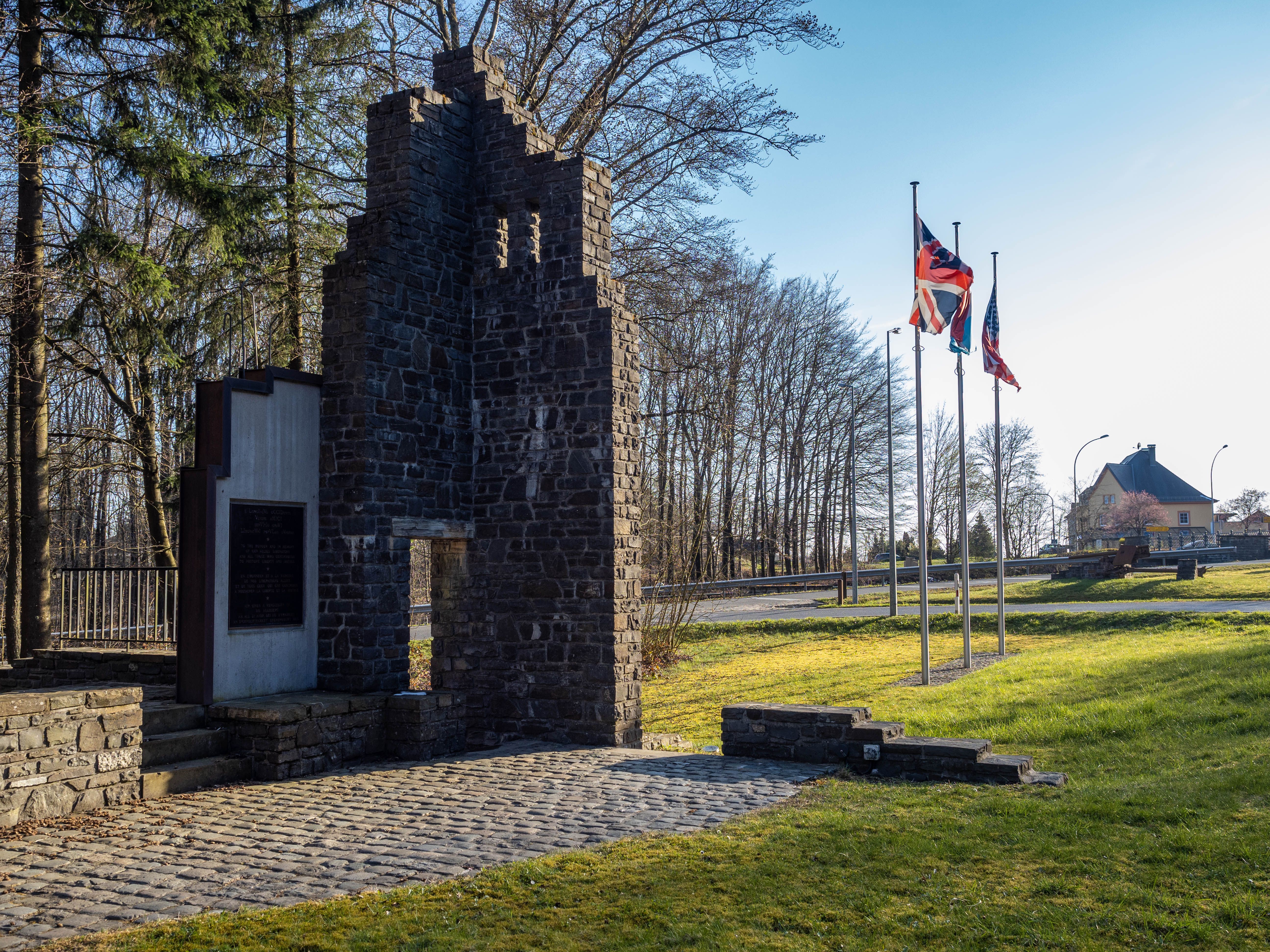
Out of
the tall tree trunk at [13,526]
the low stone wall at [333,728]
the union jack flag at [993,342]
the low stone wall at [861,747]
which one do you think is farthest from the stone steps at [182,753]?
the union jack flag at [993,342]

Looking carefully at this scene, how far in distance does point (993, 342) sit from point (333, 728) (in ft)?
46.7

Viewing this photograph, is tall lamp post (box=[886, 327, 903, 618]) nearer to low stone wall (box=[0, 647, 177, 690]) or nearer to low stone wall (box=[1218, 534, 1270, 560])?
low stone wall (box=[0, 647, 177, 690])

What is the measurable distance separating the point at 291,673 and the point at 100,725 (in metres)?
2.83

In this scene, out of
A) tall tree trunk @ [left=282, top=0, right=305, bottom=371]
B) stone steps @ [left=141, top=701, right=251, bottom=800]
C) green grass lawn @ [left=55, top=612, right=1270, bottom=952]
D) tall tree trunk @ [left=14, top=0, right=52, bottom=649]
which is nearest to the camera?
green grass lawn @ [left=55, top=612, right=1270, bottom=952]

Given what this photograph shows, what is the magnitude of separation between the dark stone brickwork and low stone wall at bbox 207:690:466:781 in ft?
1.97

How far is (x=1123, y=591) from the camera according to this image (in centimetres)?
2903

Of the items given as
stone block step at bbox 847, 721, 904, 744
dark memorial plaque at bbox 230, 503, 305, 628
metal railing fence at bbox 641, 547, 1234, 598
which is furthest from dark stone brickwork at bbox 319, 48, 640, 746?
metal railing fence at bbox 641, 547, 1234, 598

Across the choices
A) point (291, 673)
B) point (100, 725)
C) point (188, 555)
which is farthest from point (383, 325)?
point (100, 725)

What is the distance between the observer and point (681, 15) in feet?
63.1

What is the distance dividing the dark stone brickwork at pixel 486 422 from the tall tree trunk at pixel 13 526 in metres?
7.31

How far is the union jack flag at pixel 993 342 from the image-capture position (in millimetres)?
19062

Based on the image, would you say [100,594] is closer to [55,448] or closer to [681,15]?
[55,448]

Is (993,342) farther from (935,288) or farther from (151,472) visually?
(151,472)

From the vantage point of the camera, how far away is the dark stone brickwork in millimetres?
11516
